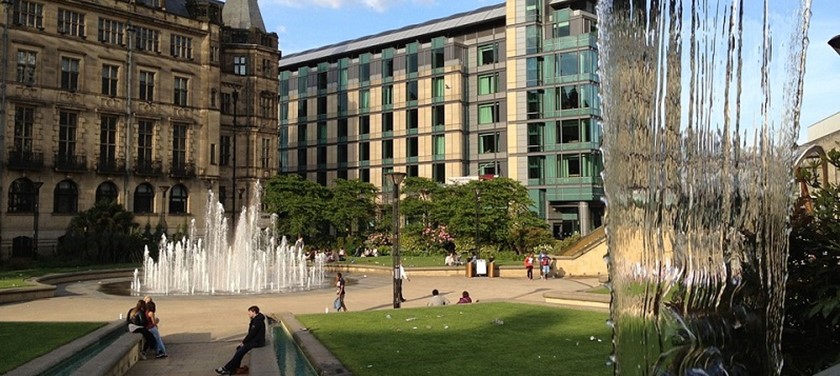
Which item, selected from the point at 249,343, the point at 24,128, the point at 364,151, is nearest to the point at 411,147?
the point at 364,151

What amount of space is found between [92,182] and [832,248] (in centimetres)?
5066

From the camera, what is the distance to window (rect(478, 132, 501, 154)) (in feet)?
216

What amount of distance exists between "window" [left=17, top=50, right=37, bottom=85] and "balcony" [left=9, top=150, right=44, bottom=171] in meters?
4.82

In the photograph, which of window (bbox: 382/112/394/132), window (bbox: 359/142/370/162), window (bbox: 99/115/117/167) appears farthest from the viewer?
window (bbox: 359/142/370/162)

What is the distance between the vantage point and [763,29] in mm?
3865

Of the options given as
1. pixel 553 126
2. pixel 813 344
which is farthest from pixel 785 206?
pixel 553 126

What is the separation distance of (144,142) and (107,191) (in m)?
4.85

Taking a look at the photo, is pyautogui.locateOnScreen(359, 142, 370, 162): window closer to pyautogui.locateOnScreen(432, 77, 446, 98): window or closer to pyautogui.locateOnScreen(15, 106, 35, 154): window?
pyautogui.locateOnScreen(432, 77, 446, 98): window

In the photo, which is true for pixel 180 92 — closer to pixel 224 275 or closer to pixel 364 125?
pixel 364 125

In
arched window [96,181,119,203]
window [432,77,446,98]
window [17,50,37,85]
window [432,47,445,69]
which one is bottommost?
arched window [96,181,119,203]

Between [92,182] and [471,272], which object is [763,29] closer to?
[471,272]

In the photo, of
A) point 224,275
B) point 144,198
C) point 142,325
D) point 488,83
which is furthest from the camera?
point 488,83

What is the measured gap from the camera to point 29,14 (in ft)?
150

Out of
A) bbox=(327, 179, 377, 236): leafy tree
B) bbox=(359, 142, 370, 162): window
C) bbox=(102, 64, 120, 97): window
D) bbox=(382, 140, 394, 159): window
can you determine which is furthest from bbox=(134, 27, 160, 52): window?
bbox=(359, 142, 370, 162): window
